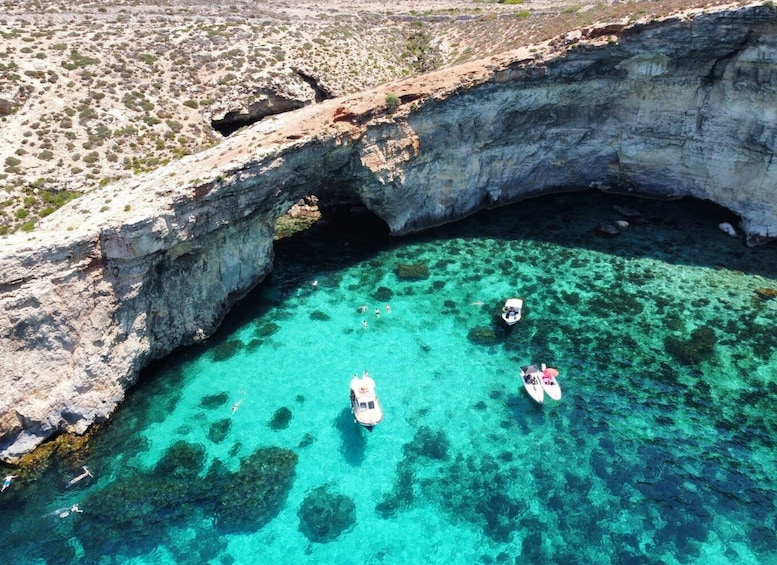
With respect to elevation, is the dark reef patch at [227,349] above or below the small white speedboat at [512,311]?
above

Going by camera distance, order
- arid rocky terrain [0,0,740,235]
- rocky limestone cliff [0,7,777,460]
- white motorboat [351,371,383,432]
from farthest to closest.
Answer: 1. arid rocky terrain [0,0,740,235]
2. white motorboat [351,371,383,432]
3. rocky limestone cliff [0,7,777,460]

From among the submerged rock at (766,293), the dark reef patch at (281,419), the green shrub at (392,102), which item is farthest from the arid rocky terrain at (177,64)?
the submerged rock at (766,293)

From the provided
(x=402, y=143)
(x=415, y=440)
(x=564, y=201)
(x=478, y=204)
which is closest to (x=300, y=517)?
(x=415, y=440)

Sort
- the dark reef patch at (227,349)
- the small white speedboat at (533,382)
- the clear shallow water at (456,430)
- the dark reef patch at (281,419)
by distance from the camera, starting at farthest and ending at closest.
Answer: the dark reef patch at (227,349)
the small white speedboat at (533,382)
the dark reef patch at (281,419)
the clear shallow water at (456,430)

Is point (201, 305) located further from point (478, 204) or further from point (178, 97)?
point (478, 204)

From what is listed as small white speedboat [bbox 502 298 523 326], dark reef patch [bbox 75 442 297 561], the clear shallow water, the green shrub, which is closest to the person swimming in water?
the clear shallow water

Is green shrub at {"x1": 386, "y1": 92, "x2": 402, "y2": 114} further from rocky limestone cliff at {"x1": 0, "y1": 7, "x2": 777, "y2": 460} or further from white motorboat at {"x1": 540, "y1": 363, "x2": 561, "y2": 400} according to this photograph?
white motorboat at {"x1": 540, "y1": 363, "x2": 561, "y2": 400}

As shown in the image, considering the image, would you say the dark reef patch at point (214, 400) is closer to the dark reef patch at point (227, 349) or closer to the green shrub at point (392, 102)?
the dark reef patch at point (227, 349)

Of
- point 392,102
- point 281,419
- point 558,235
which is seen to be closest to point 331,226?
point 392,102
